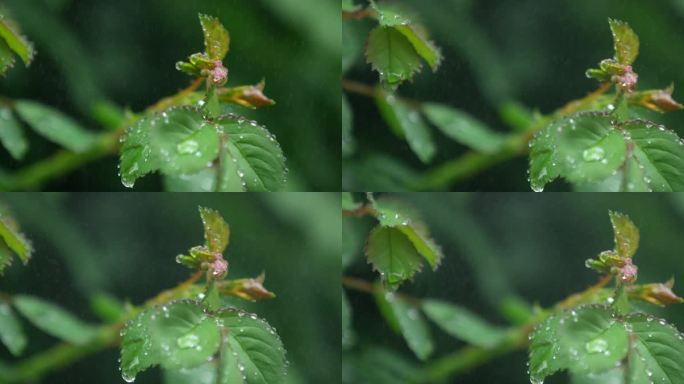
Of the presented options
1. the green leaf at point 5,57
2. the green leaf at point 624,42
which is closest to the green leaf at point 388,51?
the green leaf at point 624,42

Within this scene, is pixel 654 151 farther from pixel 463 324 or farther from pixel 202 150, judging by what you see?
pixel 202 150

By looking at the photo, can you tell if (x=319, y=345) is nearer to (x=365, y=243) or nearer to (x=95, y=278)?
(x=365, y=243)

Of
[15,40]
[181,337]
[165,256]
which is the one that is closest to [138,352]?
[181,337]

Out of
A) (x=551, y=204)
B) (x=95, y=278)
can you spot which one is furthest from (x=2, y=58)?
(x=551, y=204)

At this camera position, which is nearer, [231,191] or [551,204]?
[231,191]

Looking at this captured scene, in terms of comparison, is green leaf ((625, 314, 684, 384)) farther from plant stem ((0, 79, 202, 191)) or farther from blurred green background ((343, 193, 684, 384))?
plant stem ((0, 79, 202, 191))

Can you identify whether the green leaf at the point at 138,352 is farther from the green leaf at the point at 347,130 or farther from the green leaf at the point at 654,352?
the green leaf at the point at 654,352

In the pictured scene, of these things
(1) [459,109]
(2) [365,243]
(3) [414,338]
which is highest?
(1) [459,109]

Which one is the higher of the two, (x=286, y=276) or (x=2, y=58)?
(x=2, y=58)
